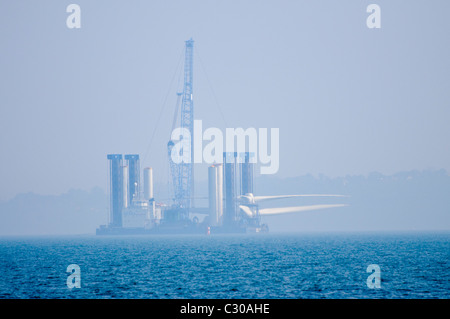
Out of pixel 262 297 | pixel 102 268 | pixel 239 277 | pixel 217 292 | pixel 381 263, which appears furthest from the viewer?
pixel 381 263

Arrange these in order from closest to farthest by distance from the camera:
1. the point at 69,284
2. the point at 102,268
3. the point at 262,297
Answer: the point at 262,297 → the point at 69,284 → the point at 102,268
